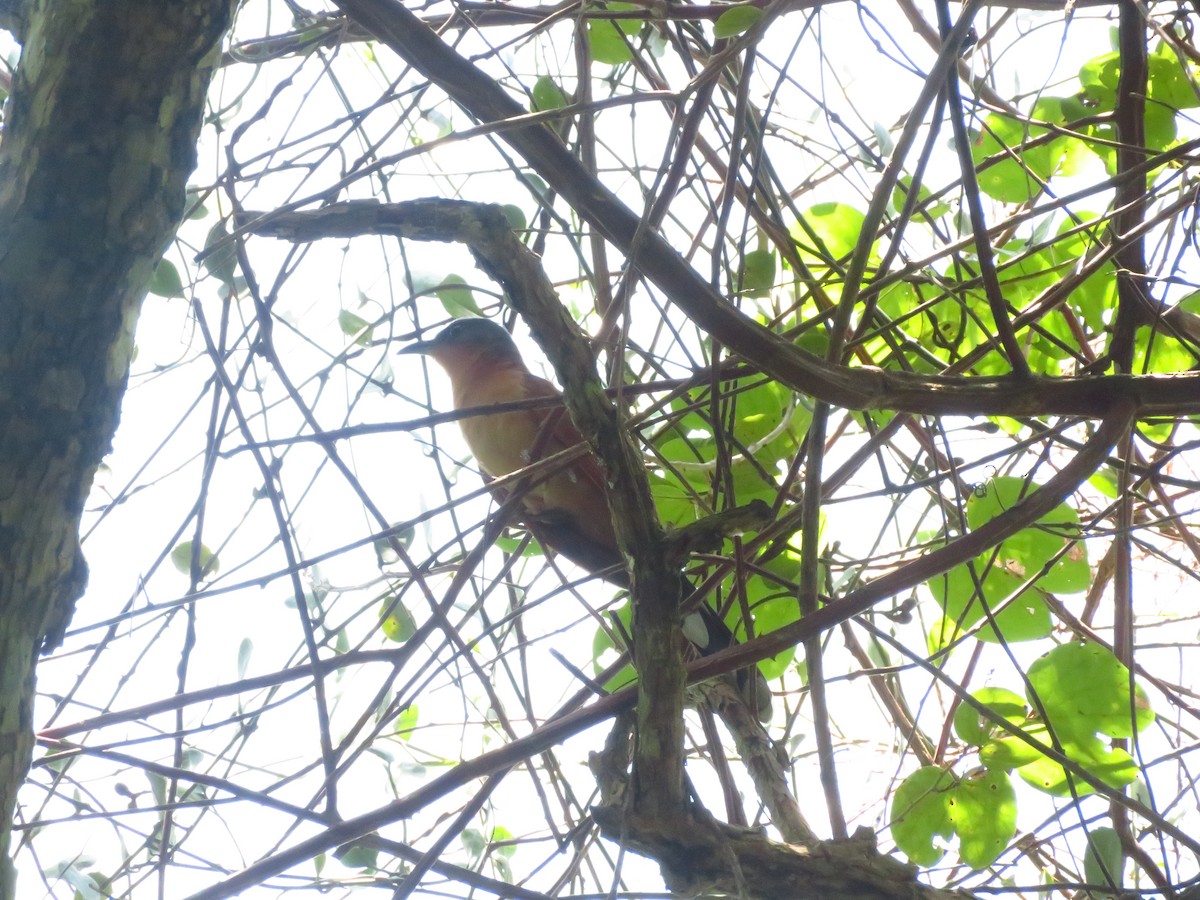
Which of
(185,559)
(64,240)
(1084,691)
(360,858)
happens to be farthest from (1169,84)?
(185,559)

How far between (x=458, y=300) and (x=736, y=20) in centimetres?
86

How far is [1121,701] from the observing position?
1.49 m

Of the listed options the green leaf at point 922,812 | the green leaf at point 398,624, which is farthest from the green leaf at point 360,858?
the green leaf at point 922,812

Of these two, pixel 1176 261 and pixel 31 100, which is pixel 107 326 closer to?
pixel 31 100

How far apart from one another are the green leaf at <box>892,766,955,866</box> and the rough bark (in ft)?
4.03

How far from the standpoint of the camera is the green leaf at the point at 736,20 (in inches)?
48.9

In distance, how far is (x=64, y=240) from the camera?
108 cm

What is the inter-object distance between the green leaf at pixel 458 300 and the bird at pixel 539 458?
0.17 meters

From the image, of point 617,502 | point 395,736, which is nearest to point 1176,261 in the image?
point 617,502

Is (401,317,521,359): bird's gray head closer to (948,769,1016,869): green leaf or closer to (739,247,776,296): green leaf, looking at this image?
(739,247,776,296): green leaf

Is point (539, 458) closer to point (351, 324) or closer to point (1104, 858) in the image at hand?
point (351, 324)

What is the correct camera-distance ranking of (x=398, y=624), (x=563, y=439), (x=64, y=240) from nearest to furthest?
A: (x=64, y=240)
(x=398, y=624)
(x=563, y=439)

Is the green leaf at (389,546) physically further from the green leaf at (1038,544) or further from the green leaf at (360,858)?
the green leaf at (1038,544)

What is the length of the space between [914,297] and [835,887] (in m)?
1.15
